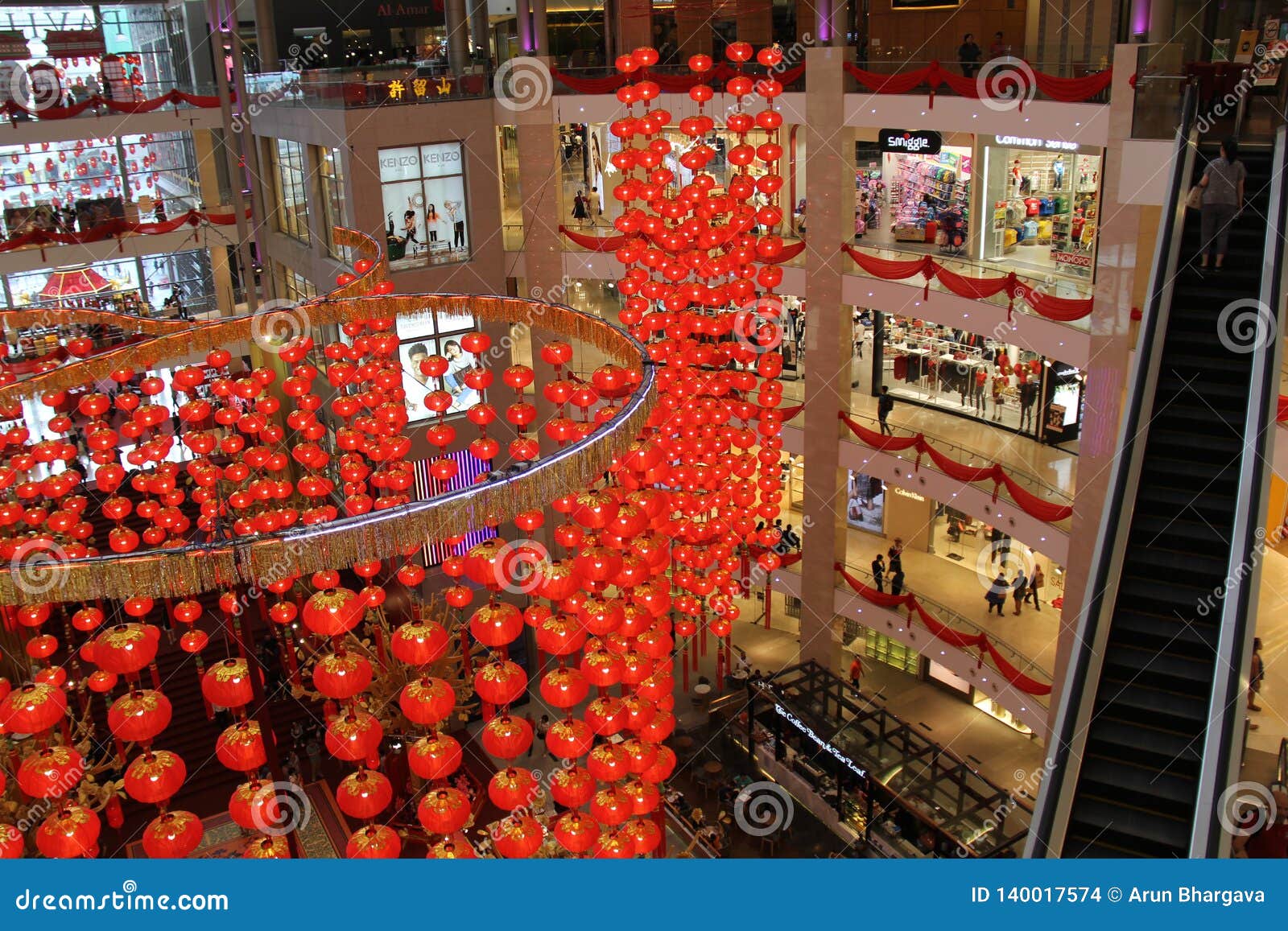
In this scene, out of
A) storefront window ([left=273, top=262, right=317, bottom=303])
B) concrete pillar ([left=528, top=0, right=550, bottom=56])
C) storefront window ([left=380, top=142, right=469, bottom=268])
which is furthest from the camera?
storefront window ([left=273, top=262, right=317, bottom=303])

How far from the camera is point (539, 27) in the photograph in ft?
53.4

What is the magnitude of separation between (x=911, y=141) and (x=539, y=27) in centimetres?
581

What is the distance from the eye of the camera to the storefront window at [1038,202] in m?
14.4

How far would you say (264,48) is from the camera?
19375mm

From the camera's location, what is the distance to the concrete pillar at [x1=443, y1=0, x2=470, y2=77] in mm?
18094

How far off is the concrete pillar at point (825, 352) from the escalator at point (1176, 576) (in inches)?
226

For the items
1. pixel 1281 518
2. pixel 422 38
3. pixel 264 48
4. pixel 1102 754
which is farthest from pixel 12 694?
pixel 422 38

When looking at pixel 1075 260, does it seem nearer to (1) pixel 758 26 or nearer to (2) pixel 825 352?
(2) pixel 825 352

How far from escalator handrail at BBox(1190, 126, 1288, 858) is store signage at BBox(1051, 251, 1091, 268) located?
595 centimetres

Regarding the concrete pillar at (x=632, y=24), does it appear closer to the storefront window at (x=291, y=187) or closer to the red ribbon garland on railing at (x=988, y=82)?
the storefront window at (x=291, y=187)

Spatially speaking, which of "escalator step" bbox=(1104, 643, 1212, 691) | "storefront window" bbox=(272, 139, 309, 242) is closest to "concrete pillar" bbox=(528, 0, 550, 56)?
"storefront window" bbox=(272, 139, 309, 242)

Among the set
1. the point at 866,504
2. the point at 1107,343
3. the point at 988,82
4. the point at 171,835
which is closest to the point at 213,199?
the point at 866,504

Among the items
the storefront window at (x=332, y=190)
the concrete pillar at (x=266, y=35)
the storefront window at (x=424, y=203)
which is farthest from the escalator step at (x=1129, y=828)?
the concrete pillar at (x=266, y=35)

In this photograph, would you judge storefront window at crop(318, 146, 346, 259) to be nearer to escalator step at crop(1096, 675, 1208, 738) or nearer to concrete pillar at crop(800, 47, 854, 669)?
concrete pillar at crop(800, 47, 854, 669)
